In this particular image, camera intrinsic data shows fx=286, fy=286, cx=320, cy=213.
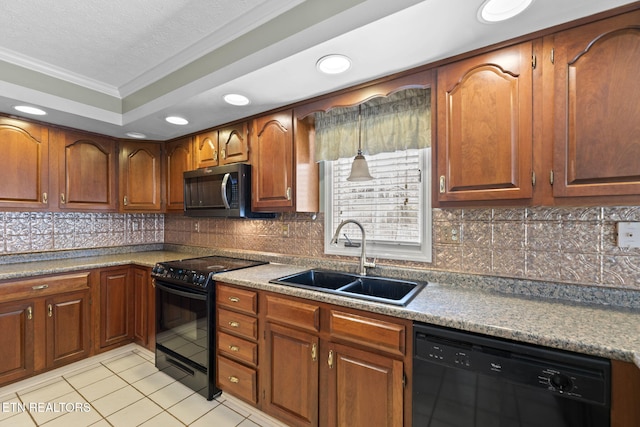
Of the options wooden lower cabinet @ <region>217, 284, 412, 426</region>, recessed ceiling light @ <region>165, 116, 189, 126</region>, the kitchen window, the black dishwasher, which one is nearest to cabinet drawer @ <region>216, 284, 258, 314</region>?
wooden lower cabinet @ <region>217, 284, 412, 426</region>

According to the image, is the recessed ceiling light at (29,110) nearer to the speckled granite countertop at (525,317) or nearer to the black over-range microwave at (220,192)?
the black over-range microwave at (220,192)

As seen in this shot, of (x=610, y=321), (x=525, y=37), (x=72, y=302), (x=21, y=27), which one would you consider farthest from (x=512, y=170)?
(x=72, y=302)

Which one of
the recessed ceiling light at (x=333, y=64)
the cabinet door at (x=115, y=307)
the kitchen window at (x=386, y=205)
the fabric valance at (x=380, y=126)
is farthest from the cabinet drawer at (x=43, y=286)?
the recessed ceiling light at (x=333, y=64)

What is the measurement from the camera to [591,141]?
1166mm

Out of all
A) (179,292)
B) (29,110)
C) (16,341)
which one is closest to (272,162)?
(179,292)

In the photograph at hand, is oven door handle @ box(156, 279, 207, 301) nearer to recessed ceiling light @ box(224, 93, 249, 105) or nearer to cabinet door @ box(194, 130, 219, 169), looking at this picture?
cabinet door @ box(194, 130, 219, 169)

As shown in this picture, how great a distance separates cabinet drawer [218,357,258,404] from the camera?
1.83 m

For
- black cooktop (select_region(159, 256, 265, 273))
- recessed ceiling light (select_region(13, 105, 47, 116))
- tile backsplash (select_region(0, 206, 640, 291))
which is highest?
recessed ceiling light (select_region(13, 105, 47, 116))

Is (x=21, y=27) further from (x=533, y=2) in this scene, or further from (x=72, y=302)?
(x=533, y=2)

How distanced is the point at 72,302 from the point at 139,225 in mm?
1154

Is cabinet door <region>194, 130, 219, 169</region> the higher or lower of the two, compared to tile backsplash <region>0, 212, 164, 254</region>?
higher

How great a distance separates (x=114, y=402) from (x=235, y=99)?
7.56ft

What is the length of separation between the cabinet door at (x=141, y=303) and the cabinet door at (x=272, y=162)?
1.31 m

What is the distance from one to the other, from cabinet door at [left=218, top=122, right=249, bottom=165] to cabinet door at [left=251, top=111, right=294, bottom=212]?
0.30ft
